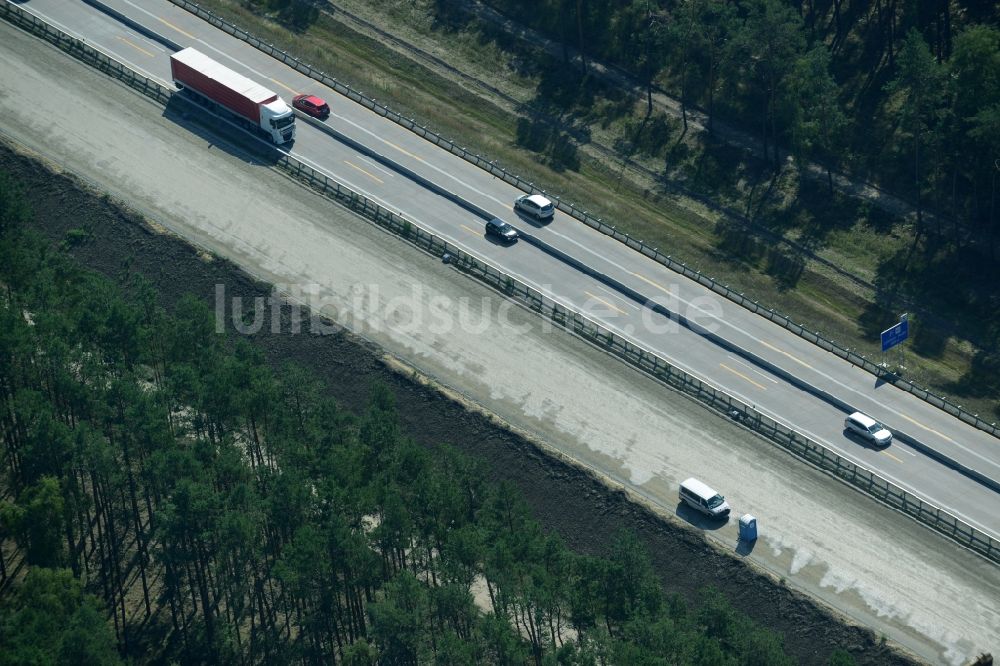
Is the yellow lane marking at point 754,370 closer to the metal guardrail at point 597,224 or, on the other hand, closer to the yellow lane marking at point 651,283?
the metal guardrail at point 597,224

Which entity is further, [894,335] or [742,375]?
[894,335]

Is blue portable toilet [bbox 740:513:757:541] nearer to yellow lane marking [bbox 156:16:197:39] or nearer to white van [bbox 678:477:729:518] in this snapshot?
white van [bbox 678:477:729:518]

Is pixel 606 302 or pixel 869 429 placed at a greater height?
pixel 869 429

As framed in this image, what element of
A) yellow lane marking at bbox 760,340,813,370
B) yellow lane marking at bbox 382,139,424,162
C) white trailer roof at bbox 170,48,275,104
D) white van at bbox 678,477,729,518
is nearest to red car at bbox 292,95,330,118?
white trailer roof at bbox 170,48,275,104

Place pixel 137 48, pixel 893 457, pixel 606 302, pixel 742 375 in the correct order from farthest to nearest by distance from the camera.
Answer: pixel 137 48
pixel 606 302
pixel 742 375
pixel 893 457

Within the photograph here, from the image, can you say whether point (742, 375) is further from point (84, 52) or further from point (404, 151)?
point (84, 52)

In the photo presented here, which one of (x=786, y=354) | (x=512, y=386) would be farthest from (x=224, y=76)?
(x=786, y=354)

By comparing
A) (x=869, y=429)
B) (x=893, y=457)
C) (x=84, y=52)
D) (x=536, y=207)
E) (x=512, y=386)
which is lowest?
(x=512, y=386)
